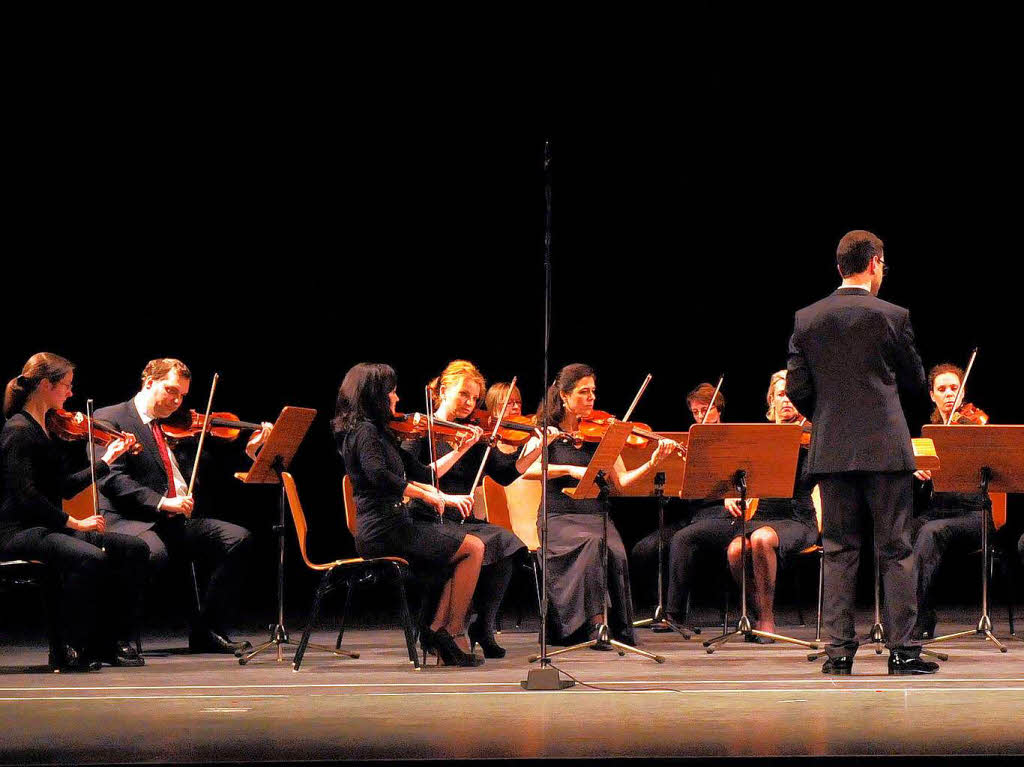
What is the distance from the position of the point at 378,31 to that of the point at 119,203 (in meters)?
1.61

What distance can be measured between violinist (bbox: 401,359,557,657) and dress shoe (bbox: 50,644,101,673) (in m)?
1.26

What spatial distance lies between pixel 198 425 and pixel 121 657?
3.24 ft

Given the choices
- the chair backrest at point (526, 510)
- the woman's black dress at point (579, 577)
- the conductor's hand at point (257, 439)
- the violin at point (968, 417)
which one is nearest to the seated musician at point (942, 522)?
the violin at point (968, 417)

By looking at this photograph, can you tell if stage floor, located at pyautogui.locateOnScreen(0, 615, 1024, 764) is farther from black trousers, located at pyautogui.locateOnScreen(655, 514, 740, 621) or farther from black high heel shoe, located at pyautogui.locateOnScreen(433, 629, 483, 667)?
black trousers, located at pyautogui.locateOnScreen(655, 514, 740, 621)

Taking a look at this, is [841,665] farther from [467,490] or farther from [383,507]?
[467,490]

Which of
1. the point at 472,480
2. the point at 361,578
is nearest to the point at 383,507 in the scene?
the point at 361,578

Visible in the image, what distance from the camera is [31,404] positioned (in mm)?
4730

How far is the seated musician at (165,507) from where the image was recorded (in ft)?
16.7

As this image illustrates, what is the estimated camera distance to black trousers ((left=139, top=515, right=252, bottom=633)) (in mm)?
5207

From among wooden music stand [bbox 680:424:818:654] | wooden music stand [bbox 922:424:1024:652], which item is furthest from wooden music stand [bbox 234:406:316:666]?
wooden music stand [bbox 922:424:1024:652]

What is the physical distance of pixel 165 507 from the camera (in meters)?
5.05

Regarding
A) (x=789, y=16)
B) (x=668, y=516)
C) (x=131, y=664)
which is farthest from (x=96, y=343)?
(x=789, y=16)

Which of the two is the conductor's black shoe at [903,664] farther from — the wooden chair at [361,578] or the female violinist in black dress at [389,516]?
the wooden chair at [361,578]

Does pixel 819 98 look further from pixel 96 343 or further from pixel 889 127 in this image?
pixel 96 343
